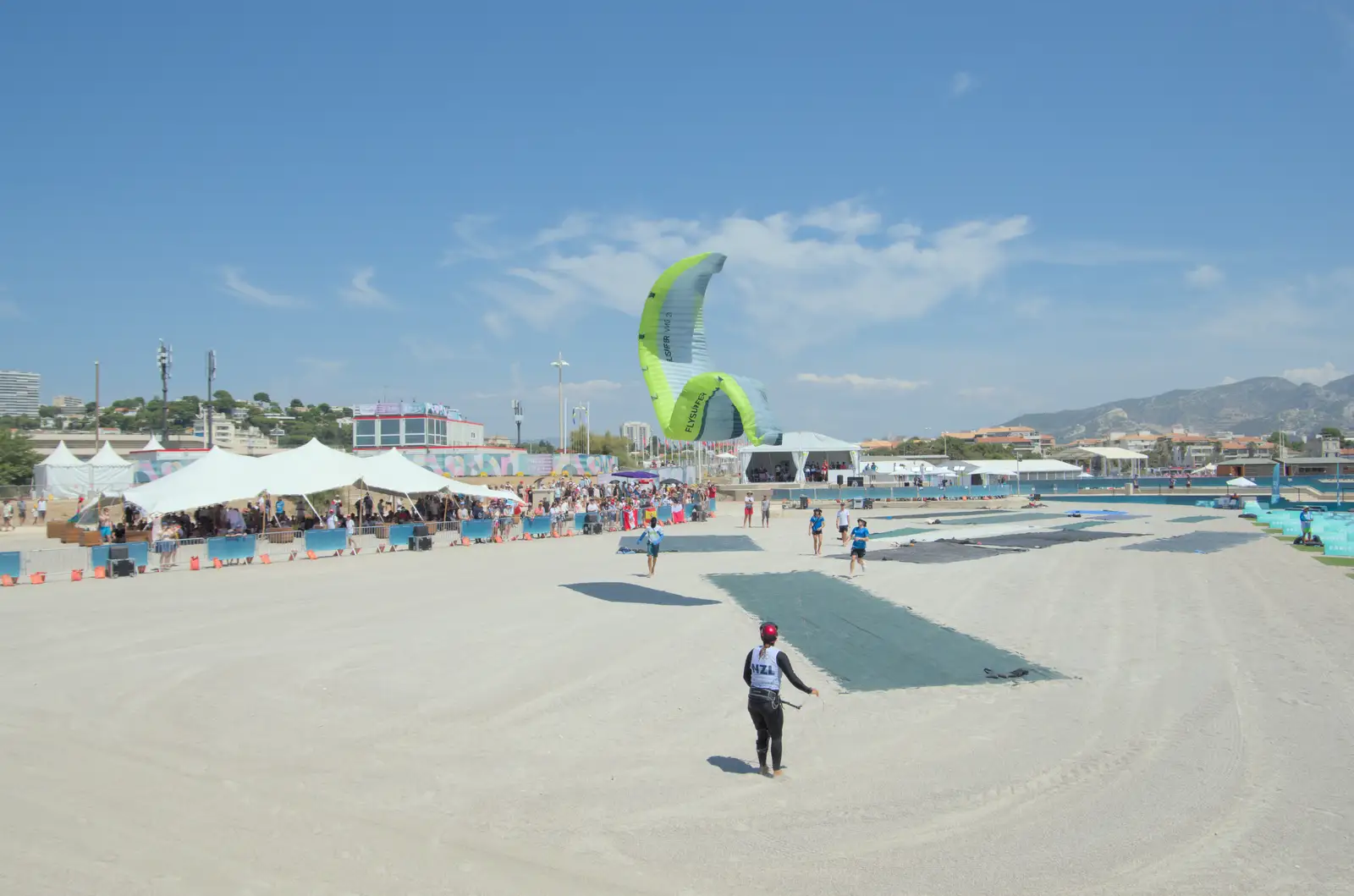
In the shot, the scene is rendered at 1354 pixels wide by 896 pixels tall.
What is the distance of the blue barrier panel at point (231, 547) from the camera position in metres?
21.0

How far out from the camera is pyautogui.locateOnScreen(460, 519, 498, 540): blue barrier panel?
89.2ft

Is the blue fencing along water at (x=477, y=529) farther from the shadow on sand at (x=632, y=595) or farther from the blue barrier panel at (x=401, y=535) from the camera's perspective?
the shadow on sand at (x=632, y=595)

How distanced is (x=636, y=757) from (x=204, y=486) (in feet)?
64.0

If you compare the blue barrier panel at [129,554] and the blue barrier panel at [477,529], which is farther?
the blue barrier panel at [477,529]

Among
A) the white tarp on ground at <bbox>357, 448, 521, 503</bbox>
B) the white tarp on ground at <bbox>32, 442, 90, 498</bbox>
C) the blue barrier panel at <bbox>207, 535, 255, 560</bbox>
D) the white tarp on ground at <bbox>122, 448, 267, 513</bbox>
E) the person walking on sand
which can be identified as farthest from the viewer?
the white tarp on ground at <bbox>32, 442, 90, 498</bbox>

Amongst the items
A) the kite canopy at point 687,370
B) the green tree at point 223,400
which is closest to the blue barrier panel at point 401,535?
the kite canopy at point 687,370

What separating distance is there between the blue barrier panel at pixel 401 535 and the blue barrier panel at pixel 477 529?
1.92 metres

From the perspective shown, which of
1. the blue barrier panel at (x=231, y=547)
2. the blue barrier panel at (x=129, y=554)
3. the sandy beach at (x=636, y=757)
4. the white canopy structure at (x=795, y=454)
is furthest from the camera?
the white canopy structure at (x=795, y=454)

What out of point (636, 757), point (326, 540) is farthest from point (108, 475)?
point (636, 757)

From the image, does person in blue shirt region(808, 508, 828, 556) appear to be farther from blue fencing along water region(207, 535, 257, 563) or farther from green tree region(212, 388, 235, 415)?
green tree region(212, 388, 235, 415)

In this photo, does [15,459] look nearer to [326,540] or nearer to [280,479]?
[280,479]

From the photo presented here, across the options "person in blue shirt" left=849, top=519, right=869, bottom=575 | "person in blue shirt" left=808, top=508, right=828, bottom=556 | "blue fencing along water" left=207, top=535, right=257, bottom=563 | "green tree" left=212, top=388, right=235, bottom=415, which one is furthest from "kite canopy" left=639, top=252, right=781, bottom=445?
"green tree" left=212, top=388, right=235, bottom=415

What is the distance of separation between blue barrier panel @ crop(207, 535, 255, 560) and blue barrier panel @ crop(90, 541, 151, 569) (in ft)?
4.37

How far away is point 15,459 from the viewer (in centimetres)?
4719
